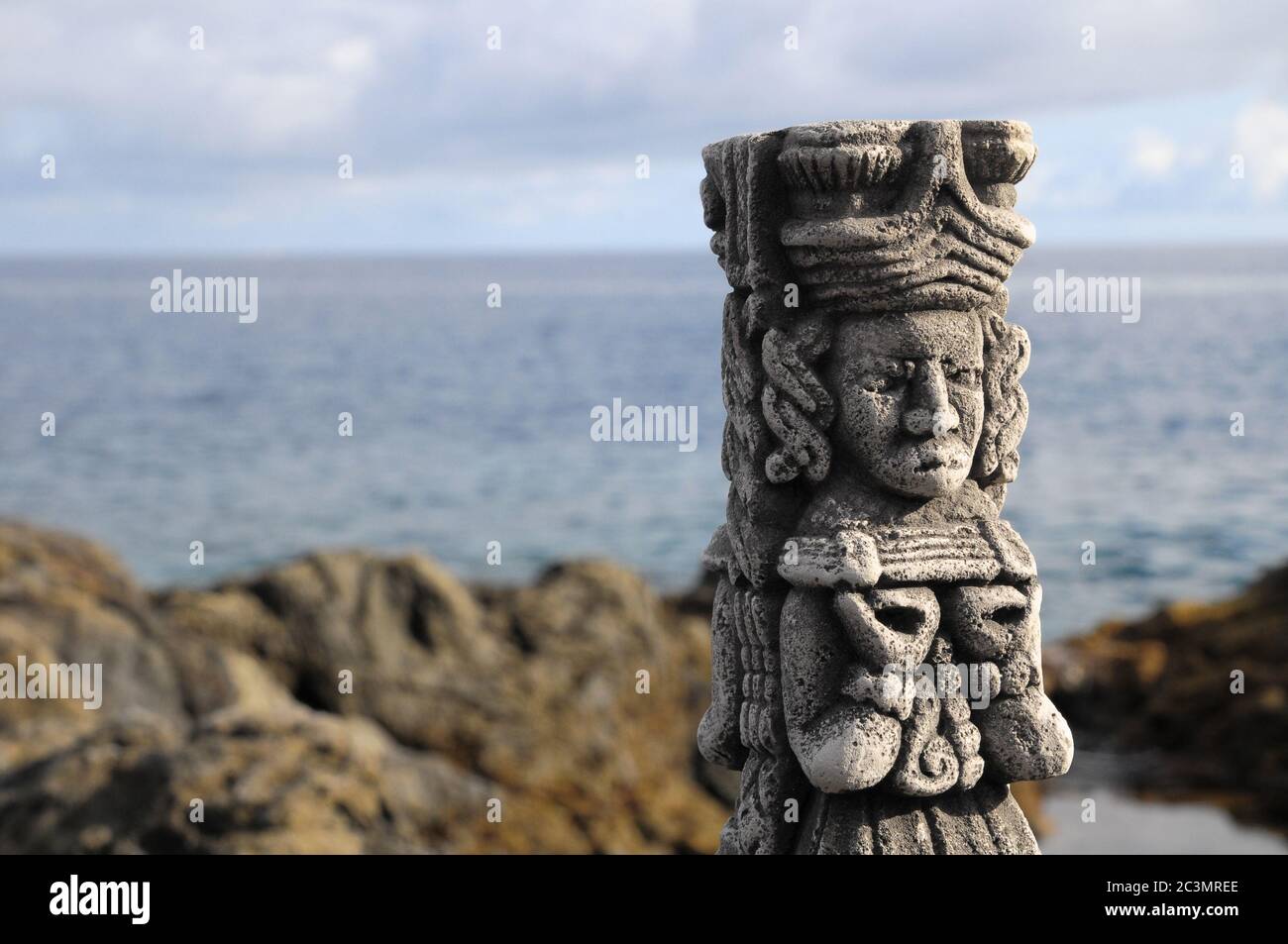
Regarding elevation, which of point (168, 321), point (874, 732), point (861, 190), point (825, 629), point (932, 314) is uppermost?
point (168, 321)

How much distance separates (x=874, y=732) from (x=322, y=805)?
4149 mm

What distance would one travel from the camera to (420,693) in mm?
11000

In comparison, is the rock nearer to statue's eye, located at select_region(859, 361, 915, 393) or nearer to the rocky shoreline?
the rocky shoreline

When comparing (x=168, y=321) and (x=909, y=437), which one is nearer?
(x=909, y=437)

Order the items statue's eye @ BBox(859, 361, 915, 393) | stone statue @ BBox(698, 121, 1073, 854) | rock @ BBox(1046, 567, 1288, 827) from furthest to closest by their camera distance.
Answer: rock @ BBox(1046, 567, 1288, 827)
statue's eye @ BBox(859, 361, 915, 393)
stone statue @ BBox(698, 121, 1073, 854)

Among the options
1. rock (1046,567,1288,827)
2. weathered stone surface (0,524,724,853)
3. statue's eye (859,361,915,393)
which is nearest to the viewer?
statue's eye (859,361,915,393)

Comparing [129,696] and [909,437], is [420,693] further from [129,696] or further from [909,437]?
[909,437]

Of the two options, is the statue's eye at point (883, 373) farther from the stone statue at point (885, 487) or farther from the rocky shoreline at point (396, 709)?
the rocky shoreline at point (396, 709)

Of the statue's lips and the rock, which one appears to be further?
the rock

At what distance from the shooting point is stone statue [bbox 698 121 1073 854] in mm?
4922

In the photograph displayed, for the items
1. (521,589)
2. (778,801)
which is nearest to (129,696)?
(521,589)

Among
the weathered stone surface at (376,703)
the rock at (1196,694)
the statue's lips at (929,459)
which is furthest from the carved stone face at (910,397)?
the rock at (1196,694)

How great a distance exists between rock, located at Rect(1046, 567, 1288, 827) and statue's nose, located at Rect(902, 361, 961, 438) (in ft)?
28.0

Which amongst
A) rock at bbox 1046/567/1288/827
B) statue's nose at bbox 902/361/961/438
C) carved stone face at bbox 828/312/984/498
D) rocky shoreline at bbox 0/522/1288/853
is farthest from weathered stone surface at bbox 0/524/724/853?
statue's nose at bbox 902/361/961/438
